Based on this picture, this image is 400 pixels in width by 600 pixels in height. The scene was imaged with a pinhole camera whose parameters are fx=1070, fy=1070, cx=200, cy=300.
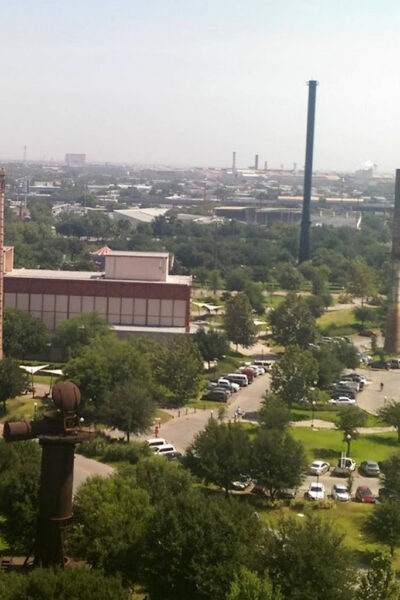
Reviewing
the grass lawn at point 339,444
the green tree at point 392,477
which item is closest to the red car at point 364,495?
the green tree at point 392,477

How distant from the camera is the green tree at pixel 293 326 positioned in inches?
1299

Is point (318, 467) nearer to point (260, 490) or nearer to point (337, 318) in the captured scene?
point (260, 490)

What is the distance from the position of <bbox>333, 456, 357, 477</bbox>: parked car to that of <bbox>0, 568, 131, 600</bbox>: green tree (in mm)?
9186

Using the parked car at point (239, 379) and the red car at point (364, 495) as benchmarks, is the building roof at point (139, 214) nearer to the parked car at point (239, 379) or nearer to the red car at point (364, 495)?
the parked car at point (239, 379)

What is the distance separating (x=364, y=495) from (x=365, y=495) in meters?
0.02

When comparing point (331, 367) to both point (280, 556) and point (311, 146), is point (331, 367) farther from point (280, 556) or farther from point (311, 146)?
point (311, 146)

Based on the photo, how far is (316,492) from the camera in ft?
62.9

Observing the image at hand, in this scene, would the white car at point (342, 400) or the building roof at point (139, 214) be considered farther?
the building roof at point (139, 214)

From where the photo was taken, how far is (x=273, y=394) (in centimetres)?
2545

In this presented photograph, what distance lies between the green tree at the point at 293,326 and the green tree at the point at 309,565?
1969 cm

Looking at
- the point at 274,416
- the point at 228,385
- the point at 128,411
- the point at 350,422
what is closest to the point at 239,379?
the point at 228,385

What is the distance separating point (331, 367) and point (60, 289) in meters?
9.16

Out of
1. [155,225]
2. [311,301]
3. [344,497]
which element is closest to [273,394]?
[344,497]

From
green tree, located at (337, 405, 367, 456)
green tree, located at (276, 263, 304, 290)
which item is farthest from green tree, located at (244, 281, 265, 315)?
green tree, located at (337, 405, 367, 456)
